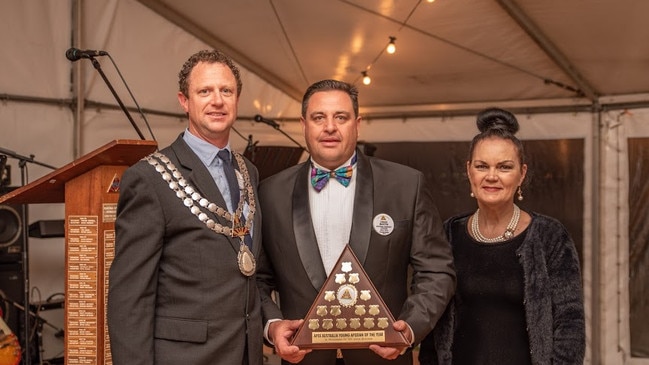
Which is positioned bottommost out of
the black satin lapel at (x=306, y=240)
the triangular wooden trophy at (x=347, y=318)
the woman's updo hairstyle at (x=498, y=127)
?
the triangular wooden trophy at (x=347, y=318)

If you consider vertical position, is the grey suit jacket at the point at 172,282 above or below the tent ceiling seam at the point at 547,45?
below

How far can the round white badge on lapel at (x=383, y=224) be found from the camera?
2.55m

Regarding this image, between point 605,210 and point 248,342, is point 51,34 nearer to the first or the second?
point 248,342

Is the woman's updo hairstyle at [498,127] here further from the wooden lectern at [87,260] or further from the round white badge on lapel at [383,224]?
the wooden lectern at [87,260]

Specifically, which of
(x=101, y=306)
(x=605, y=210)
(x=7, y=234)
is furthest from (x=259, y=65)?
(x=101, y=306)

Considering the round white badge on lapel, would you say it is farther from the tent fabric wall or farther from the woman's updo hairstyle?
the tent fabric wall

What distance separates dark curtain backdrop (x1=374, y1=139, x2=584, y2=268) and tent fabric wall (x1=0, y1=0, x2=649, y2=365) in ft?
0.25

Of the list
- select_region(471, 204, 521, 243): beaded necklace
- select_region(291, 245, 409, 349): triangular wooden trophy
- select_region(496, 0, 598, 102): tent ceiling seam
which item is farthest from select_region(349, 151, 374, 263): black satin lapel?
select_region(496, 0, 598, 102): tent ceiling seam

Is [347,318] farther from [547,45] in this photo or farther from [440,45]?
[440,45]

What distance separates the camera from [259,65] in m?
7.19

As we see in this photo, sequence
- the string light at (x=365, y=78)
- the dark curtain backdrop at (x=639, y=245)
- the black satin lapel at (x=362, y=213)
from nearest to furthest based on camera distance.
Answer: the black satin lapel at (x=362, y=213) → the dark curtain backdrop at (x=639, y=245) → the string light at (x=365, y=78)

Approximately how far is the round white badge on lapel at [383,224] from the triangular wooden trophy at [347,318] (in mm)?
316

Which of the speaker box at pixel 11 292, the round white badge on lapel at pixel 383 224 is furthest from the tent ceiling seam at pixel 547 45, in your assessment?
the speaker box at pixel 11 292

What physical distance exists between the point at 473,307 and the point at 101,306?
152 centimetres
